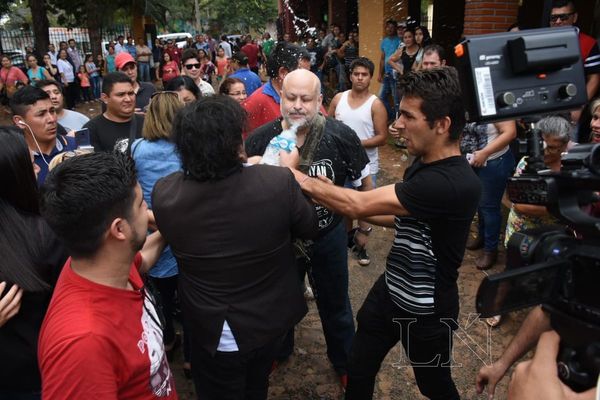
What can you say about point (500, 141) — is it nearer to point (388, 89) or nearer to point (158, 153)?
point (158, 153)

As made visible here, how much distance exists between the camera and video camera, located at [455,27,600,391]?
1.14 meters

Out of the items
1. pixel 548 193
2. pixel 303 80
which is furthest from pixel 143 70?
pixel 548 193

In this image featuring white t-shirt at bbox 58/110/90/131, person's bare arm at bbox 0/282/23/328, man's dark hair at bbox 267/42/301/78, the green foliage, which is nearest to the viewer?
person's bare arm at bbox 0/282/23/328

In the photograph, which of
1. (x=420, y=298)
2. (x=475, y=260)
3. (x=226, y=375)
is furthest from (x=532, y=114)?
(x=475, y=260)

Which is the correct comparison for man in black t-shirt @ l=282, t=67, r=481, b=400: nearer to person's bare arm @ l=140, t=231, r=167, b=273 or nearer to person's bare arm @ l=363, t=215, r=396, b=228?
person's bare arm @ l=363, t=215, r=396, b=228

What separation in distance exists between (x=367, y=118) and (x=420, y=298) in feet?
8.58

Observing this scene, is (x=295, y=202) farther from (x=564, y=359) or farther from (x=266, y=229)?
(x=564, y=359)

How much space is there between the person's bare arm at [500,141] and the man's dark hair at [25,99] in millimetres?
3558

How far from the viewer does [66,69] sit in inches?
559

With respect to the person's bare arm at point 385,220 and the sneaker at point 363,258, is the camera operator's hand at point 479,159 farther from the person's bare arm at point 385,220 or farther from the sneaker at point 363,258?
the person's bare arm at point 385,220

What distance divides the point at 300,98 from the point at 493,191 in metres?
2.43

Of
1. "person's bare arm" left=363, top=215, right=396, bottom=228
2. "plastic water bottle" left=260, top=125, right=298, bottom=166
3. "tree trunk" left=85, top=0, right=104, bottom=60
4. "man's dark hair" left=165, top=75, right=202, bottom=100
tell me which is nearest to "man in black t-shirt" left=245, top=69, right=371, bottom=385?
"plastic water bottle" left=260, top=125, right=298, bottom=166

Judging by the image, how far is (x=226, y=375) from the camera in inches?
78.4

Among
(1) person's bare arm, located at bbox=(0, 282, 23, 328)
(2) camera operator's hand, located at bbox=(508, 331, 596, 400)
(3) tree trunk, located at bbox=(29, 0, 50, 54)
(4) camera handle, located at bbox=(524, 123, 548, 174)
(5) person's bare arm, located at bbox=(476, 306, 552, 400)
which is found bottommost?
(5) person's bare arm, located at bbox=(476, 306, 552, 400)
